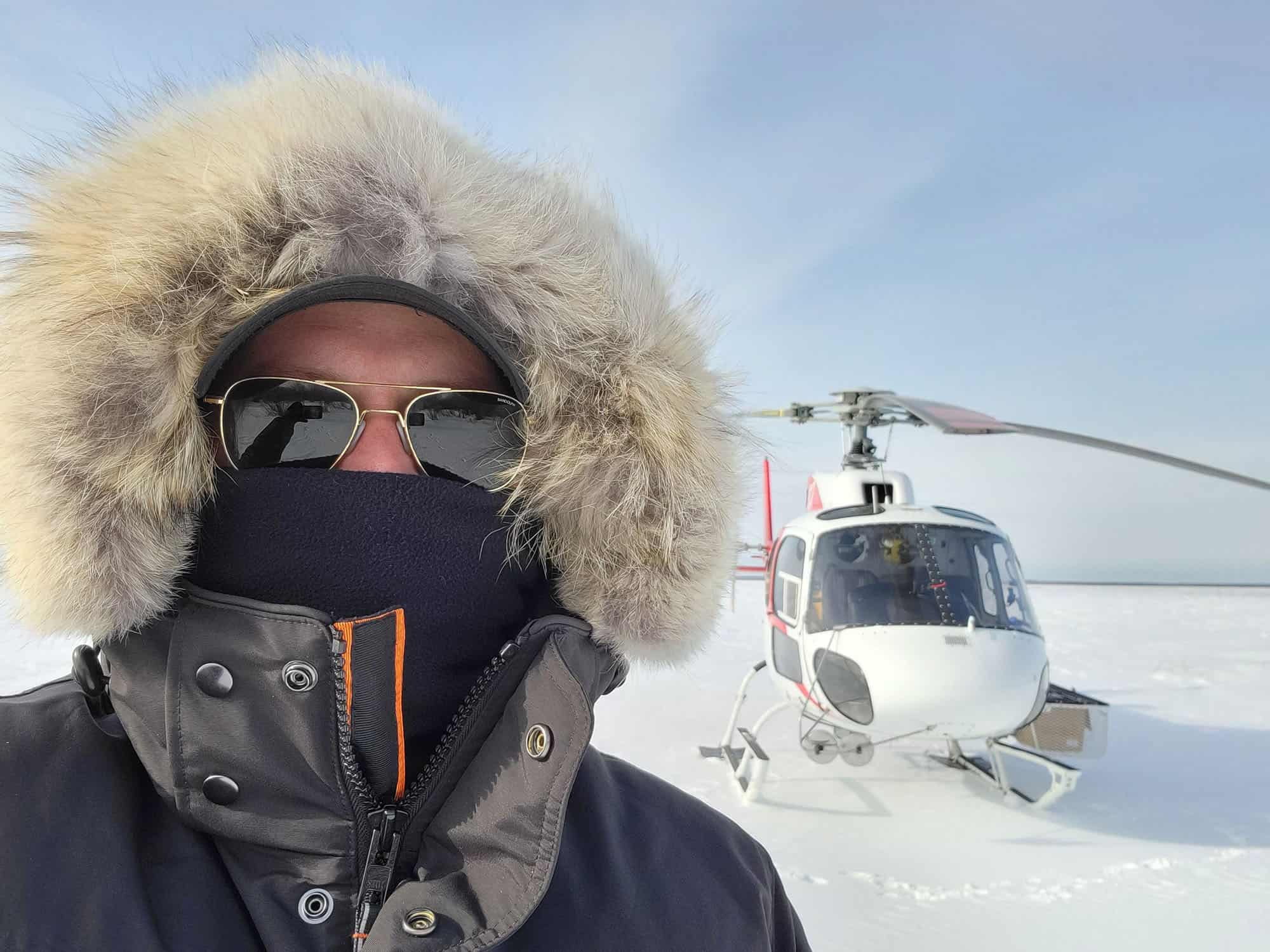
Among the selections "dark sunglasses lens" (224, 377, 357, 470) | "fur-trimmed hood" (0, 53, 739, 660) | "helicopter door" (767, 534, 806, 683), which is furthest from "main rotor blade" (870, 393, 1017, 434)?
"dark sunglasses lens" (224, 377, 357, 470)

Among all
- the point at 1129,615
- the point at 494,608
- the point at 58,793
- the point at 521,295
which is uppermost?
the point at 521,295

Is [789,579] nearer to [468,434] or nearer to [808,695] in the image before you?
[808,695]

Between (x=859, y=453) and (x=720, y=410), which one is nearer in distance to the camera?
(x=720, y=410)

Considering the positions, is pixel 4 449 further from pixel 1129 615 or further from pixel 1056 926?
pixel 1129 615

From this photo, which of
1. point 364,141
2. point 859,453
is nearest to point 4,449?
point 364,141

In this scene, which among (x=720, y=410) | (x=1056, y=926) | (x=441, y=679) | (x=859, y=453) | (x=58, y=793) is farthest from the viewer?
(x=859, y=453)

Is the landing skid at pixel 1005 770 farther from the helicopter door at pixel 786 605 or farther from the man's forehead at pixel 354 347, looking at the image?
the man's forehead at pixel 354 347

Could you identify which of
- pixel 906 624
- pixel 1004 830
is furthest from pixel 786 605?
pixel 1004 830
